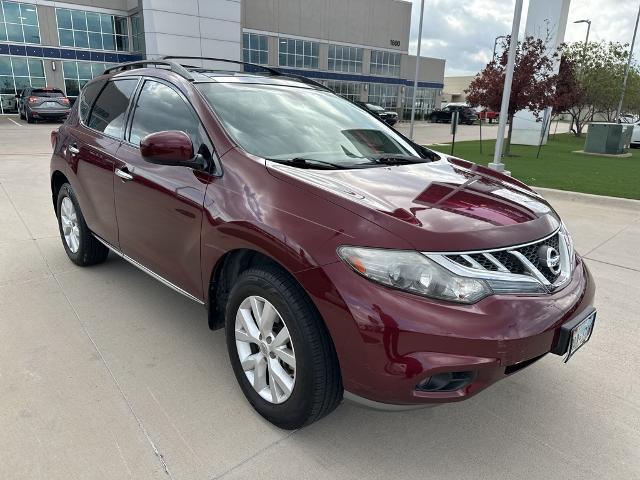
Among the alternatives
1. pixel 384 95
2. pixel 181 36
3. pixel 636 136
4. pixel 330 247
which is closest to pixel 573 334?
pixel 330 247

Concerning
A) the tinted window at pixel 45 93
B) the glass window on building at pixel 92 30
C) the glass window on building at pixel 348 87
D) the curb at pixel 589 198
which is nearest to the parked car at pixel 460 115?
the glass window on building at pixel 348 87

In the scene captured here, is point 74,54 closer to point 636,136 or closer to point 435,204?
point 636,136

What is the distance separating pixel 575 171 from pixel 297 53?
3409 cm

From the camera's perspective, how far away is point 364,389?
2.00 meters

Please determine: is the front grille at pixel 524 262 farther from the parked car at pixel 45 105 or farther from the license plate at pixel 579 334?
the parked car at pixel 45 105

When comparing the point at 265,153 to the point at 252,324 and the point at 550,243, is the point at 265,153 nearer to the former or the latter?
the point at 252,324

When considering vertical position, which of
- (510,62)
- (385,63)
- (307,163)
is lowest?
(307,163)

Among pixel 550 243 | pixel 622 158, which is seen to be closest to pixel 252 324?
pixel 550 243

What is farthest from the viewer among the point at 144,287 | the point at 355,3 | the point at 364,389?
the point at 355,3

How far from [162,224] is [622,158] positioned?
53.8 feet

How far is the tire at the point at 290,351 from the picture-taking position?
208 cm

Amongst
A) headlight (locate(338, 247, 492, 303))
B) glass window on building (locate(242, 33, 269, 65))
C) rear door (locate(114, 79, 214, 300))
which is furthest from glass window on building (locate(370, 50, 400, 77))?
headlight (locate(338, 247, 492, 303))

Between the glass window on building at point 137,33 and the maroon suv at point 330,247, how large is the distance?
1304 inches

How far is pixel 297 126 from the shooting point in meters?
3.02
